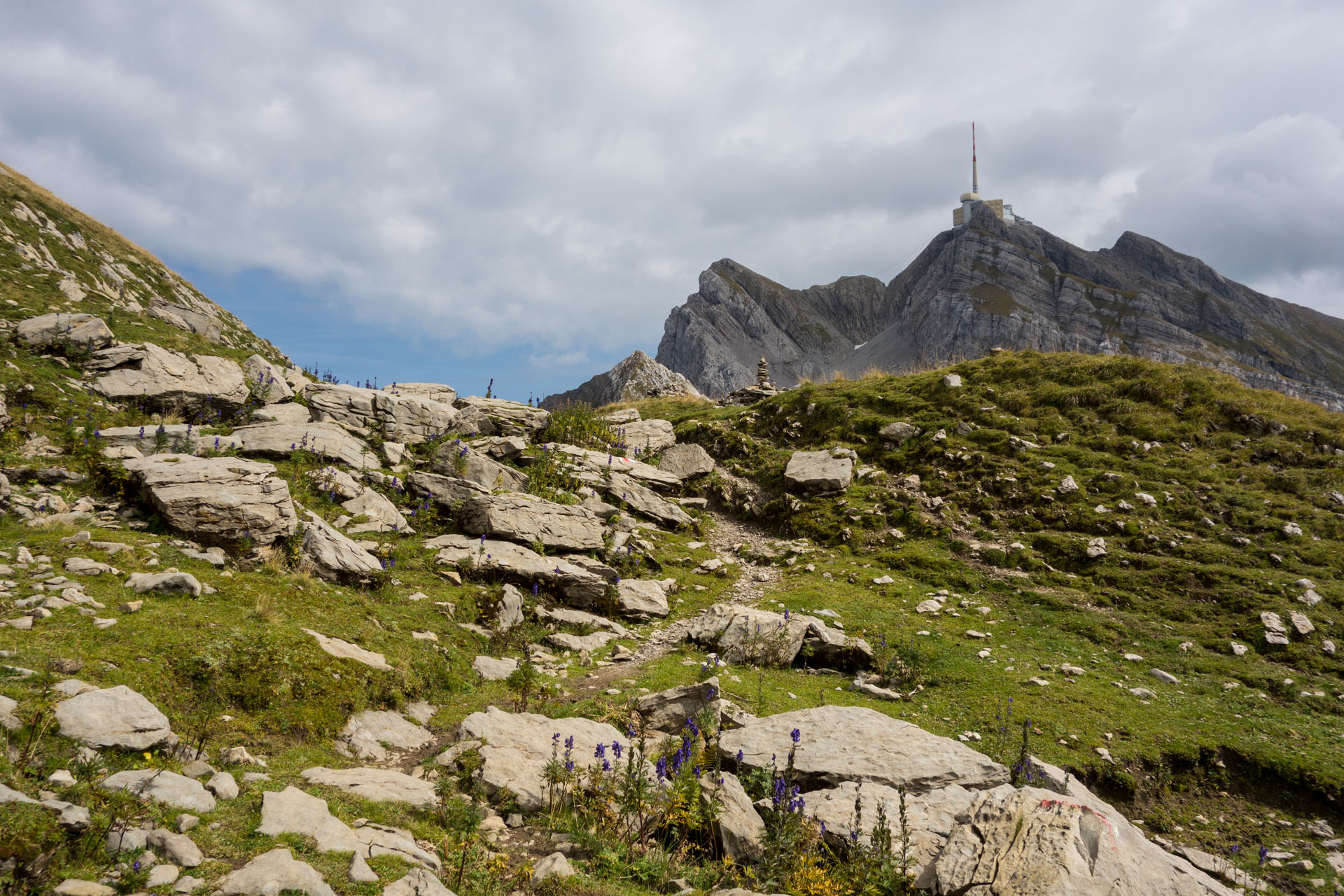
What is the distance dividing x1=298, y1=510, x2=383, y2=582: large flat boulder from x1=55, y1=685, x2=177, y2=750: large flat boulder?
6618 millimetres

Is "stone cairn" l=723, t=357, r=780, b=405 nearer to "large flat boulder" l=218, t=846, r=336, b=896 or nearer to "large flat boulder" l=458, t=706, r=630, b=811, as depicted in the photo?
"large flat boulder" l=458, t=706, r=630, b=811

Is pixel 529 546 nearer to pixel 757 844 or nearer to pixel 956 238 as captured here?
pixel 757 844

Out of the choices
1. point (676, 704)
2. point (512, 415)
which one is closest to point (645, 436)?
point (512, 415)

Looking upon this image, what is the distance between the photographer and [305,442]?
19188mm

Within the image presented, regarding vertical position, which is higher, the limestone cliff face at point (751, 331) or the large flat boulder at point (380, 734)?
the limestone cliff face at point (751, 331)

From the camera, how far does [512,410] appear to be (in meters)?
29.0

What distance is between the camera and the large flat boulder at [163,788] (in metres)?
5.43

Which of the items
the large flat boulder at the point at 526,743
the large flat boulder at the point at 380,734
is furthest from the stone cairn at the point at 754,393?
the large flat boulder at the point at 380,734

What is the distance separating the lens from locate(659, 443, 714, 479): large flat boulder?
30047 millimetres

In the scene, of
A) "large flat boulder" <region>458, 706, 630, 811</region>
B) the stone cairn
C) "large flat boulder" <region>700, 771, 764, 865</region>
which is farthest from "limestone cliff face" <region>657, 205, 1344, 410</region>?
"large flat boulder" <region>700, 771, 764, 865</region>

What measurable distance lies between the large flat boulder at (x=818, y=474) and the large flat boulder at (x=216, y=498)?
65.4 ft

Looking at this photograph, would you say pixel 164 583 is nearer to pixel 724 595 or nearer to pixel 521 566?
pixel 521 566

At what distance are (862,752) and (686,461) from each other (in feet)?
73.0

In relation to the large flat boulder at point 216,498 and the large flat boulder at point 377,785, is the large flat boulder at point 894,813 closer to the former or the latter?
the large flat boulder at point 377,785
